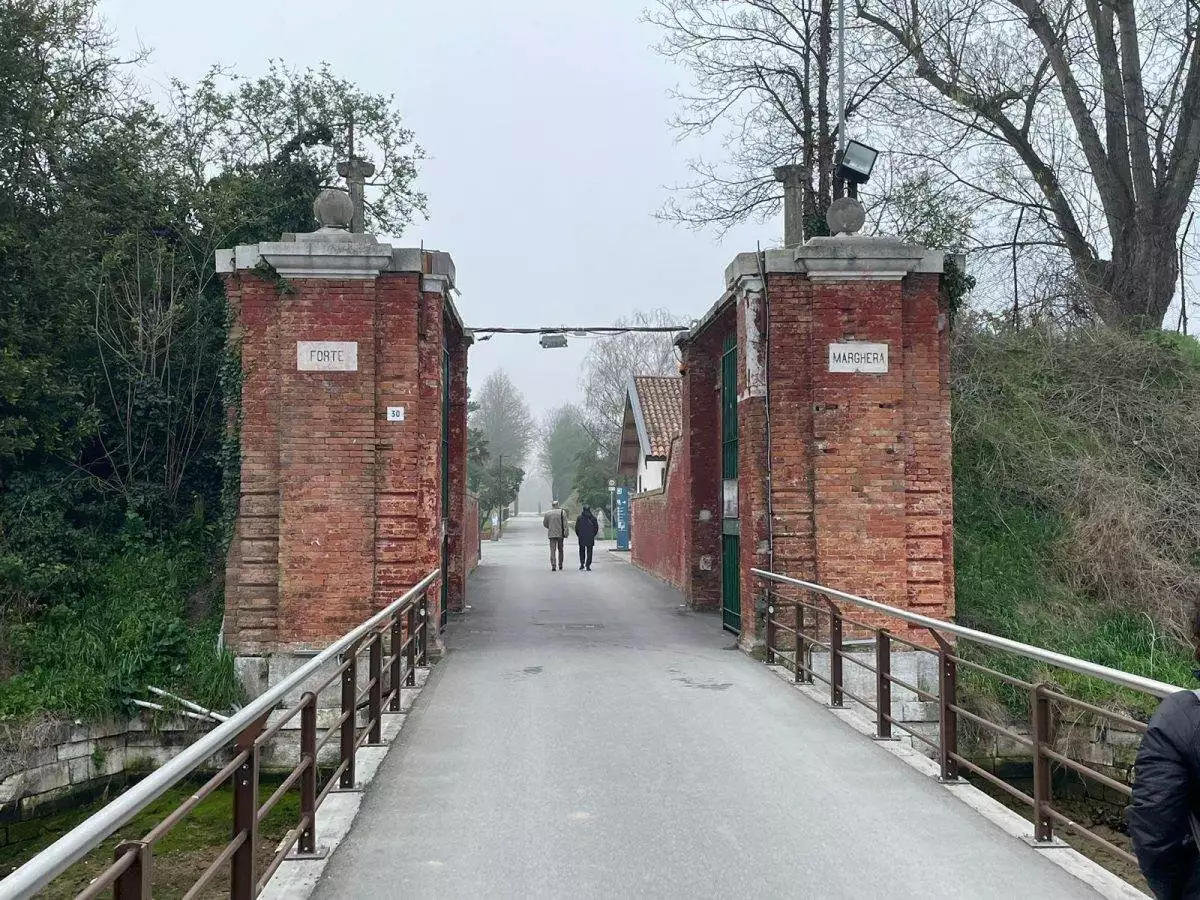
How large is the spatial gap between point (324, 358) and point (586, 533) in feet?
49.6

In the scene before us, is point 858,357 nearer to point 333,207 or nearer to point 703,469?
point 703,469

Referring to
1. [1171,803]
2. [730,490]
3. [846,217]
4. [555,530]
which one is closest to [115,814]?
[1171,803]

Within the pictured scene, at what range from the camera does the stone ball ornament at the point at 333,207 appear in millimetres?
10367

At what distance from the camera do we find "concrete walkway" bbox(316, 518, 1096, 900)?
178 inches

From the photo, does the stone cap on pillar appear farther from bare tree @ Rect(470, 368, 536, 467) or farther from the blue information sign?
bare tree @ Rect(470, 368, 536, 467)

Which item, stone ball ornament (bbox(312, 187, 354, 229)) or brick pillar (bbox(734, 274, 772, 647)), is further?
brick pillar (bbox(734, 274, 772, 647))

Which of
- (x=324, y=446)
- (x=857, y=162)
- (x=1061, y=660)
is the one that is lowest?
(x=1061, y=660)

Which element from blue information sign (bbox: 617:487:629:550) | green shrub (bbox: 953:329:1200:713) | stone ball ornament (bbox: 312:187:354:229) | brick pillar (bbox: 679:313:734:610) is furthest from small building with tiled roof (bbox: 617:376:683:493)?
stone ball ornament (bbox: 312:187:354:229)

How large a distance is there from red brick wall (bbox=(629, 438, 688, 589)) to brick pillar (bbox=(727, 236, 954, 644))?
481cm

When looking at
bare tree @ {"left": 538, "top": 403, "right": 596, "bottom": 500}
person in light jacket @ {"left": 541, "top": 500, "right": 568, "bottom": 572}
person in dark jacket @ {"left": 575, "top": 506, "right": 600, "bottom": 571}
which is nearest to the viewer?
person in light jacket @ {"left": 541, "top": 500, "right": 568, "bottom": 572}

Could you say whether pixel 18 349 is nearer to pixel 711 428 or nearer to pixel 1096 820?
pixel 711 428

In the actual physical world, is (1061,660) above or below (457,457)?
below

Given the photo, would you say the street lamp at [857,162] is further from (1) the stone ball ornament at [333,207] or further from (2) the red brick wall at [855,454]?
(1) the stone ball ornament at [333,207]

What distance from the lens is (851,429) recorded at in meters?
10.4
